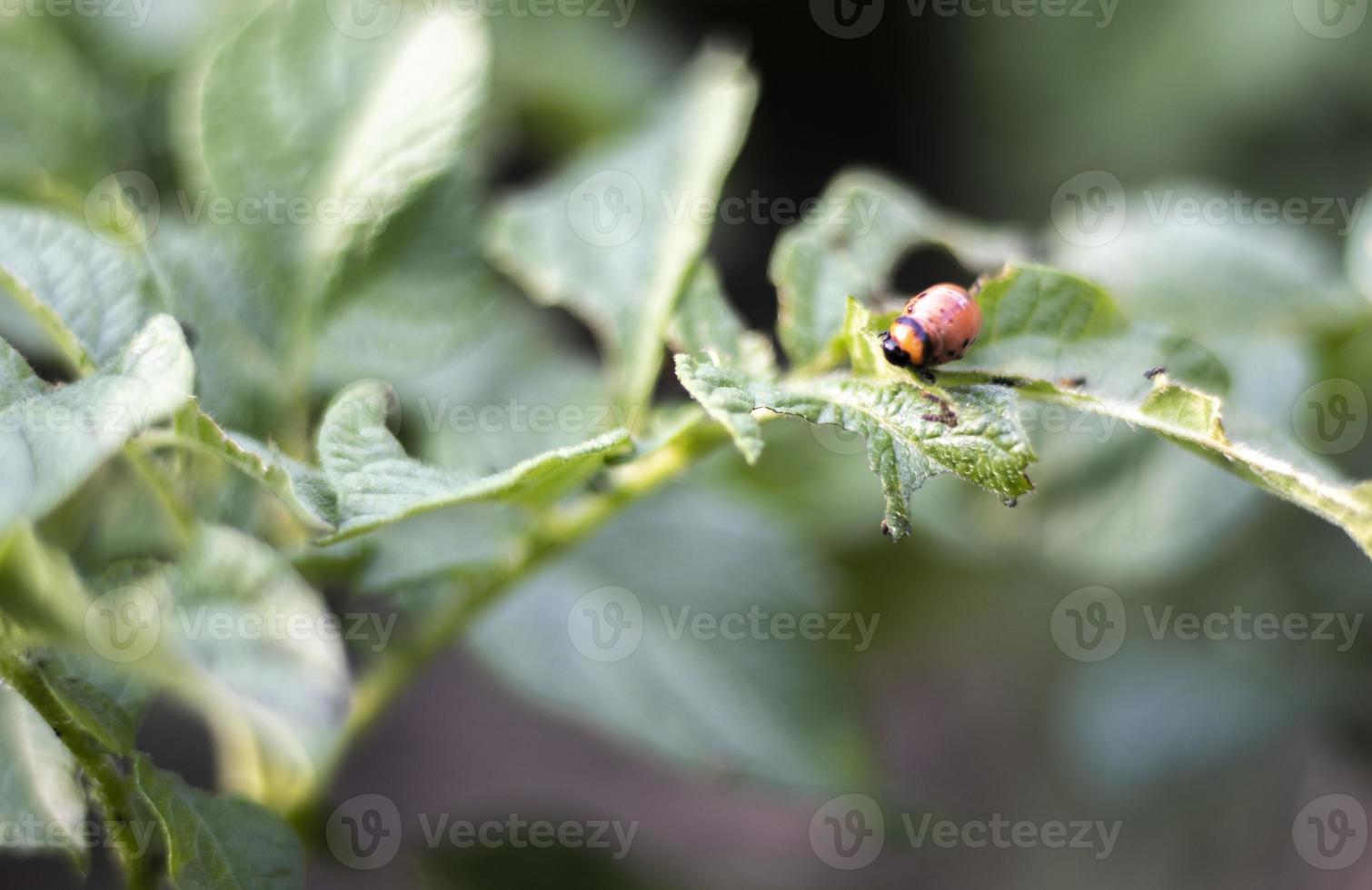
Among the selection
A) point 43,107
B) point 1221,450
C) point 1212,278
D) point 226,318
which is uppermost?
point 1212,278

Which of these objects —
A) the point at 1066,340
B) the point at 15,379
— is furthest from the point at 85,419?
the point at 1066,340

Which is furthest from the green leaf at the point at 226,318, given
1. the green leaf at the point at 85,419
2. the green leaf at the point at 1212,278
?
the green leaf at the point at 1212,278

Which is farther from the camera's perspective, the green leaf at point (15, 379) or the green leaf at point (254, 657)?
the green leaf at point (254, 657)

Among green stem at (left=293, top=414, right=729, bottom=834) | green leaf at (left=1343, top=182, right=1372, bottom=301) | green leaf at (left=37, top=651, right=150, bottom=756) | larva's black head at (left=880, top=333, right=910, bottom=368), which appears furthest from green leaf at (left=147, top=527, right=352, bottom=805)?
green leaf at (left=1343, top=182, right=1372, bottom=301)

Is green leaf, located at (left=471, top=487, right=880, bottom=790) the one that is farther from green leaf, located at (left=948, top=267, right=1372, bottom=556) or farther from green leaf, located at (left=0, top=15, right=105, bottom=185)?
green leaf, located at (left=0, top=15, right=105, bottom=185)

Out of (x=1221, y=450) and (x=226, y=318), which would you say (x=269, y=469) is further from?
(x=1221, y=450)

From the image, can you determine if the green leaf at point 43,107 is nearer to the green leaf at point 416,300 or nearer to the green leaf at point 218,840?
the green leaf at point 416,300

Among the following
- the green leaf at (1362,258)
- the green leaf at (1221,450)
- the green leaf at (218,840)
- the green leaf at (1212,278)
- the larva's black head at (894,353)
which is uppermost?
the green leaf at (1362,258)
